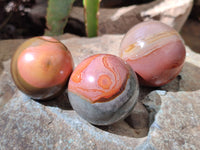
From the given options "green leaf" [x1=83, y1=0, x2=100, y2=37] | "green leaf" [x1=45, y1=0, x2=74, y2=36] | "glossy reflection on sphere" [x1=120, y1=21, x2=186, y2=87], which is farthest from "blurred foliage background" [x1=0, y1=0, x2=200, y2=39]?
"glossy reflection on sphere" [x1=120, y1=21, x2=186, y2=87]

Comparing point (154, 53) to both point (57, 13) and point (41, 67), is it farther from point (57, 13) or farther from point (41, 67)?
point (57, 13)

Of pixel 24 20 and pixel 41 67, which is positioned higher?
pixel 41 67

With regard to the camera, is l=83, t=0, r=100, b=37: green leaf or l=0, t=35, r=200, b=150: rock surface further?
l=83, t=0, r=100, b=37: green leaf

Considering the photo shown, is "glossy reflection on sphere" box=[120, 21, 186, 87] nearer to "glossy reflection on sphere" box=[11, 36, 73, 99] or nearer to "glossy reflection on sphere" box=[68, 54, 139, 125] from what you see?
"glossy reflection on sphere" box=[68, 54, 139, 125]

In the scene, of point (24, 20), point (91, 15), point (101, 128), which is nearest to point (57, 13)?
point (91, 15)

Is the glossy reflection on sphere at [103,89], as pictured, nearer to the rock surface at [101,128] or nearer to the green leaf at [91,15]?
the rock surface at [101,128]
